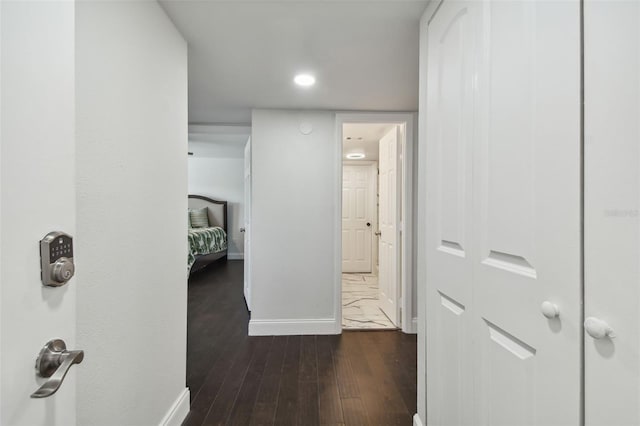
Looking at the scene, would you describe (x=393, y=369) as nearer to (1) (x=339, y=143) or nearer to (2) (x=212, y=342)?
(2) (x=212, y=342)

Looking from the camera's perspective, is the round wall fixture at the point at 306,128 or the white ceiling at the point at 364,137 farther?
the white ceiling at the point at 364,137

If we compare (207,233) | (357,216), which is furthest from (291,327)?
(207,233)

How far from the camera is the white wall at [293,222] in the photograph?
10.3 feet

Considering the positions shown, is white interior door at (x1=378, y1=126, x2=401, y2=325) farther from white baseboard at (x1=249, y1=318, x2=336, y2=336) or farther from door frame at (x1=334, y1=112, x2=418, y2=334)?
white baseboard at (x1=249, y1=318, x2=336, y2=336)

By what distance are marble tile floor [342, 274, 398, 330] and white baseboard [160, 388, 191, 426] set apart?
5.90 feet

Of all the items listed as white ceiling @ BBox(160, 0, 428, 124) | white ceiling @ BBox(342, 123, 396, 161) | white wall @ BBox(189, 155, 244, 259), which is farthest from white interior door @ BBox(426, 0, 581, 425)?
white wall @ BBox(189, 155, 244, 259)

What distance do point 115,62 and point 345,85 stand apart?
169 centimetres

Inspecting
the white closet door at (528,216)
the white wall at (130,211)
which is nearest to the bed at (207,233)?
the white wall at (130,211)

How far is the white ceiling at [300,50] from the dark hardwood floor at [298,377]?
7.38 ft

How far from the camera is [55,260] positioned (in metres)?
0.61

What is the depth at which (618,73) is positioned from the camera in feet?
2.06

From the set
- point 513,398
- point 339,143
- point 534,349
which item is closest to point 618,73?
Result: point 534,349

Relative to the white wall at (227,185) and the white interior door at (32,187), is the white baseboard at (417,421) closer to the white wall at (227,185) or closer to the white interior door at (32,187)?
the white interior door at (32,187)

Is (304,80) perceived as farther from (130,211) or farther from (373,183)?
(373,183)
